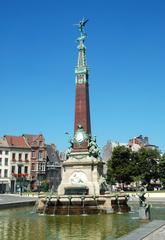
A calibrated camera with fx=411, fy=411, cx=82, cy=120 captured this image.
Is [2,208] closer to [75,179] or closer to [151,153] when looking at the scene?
[75,179]

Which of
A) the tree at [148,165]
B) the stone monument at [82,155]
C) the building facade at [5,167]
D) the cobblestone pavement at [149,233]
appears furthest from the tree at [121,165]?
the cobblestone pavement at [149,233]

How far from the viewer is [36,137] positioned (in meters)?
109

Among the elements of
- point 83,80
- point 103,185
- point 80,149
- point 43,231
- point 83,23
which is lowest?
point 43,231

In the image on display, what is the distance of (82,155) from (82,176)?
2.38m

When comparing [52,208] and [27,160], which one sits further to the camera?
[27,160]

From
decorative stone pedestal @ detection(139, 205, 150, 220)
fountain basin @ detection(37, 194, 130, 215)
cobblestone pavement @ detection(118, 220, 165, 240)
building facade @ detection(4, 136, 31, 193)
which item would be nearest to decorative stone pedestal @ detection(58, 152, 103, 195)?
fountain basin @ detection(37, 194, 130, 215)

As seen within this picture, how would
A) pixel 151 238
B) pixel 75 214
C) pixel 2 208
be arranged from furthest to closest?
pixel 2 208 < pixel 75 214 < pixel 151 238

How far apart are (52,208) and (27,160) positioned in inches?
2794

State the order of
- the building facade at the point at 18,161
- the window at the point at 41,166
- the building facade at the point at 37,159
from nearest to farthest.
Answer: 1. the building facade at the point at 18,161
2. the building facade at the point at 37,159
3. the window at the point at 41,166

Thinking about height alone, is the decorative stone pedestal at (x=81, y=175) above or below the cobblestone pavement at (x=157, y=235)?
above

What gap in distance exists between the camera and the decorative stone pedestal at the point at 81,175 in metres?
41.6

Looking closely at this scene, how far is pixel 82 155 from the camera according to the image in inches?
1738

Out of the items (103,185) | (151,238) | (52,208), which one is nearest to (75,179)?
(103,185)

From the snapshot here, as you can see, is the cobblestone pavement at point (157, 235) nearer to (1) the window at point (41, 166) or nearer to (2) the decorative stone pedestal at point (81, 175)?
(2) the decorative stone pedestal at point (81, 175)
